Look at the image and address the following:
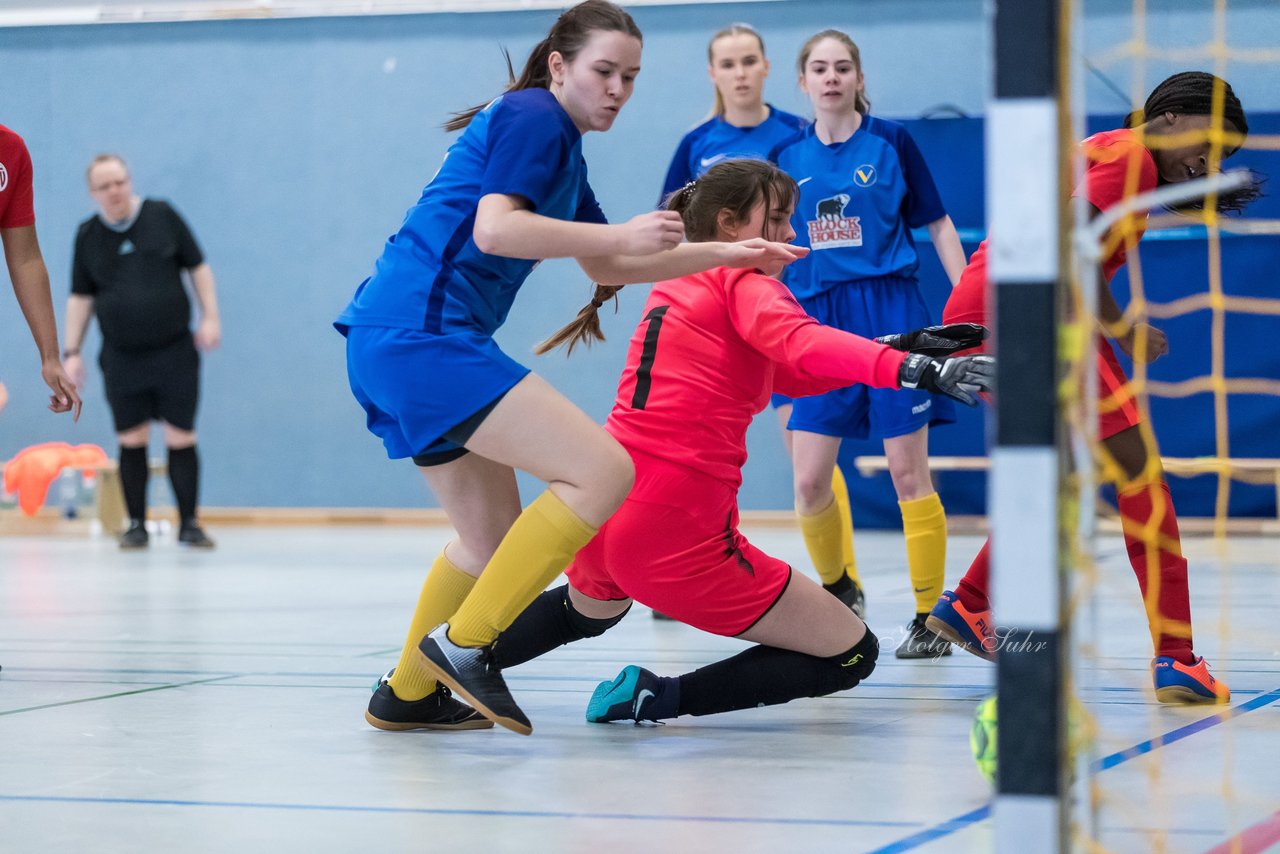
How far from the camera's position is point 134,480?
7.66 metres

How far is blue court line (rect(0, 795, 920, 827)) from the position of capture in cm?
206

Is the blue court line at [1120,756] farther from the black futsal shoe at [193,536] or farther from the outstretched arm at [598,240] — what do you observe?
the black futsal shoe at [193,536]

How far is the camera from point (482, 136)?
2688 mm

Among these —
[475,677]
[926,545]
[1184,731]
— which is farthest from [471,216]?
[926,545]

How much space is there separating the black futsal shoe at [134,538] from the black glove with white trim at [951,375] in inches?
235

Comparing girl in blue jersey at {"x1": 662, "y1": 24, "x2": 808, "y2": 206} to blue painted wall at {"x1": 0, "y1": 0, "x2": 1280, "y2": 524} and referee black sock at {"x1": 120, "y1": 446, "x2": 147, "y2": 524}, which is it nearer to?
referee black sock at {"x1": 120, "y1": 446, "x2": 147, "y2": 524}

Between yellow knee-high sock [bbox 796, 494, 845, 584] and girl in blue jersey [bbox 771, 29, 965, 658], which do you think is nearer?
girl in blue jersey [bbox 771, 29, 965, 658]

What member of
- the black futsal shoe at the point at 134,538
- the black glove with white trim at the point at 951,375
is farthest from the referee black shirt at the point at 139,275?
the black glove with white trim at the point at 951,375

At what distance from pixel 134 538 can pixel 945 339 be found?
5.85 m

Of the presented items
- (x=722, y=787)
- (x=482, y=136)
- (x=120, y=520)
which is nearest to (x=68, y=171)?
(x=120, y=520)

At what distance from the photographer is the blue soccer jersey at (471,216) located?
2551 mm

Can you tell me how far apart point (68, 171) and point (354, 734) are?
7862 millimetres

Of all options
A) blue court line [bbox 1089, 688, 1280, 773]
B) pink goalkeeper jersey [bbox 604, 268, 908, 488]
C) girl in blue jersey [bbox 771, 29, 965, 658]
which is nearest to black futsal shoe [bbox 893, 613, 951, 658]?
girl in blue jersey [bbox 771, 29, 965, 658]

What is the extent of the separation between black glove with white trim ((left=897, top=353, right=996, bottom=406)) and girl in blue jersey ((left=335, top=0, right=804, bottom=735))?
0.32 m
